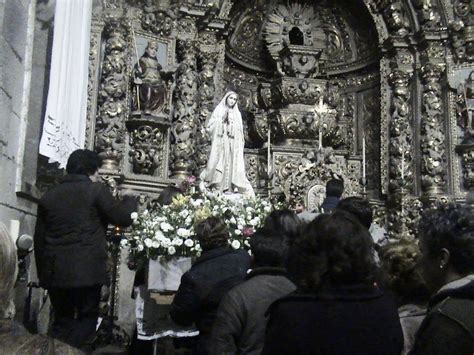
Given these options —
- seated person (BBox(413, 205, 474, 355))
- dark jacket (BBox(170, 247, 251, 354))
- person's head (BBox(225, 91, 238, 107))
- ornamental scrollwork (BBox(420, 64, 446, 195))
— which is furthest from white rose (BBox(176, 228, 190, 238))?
ornamental scrollwork (BBox(420, 64, 446, 195))

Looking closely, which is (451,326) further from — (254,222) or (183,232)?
(254,222)

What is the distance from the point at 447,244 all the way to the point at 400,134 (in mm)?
8588

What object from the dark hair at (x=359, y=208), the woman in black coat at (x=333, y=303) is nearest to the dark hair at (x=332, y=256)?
the woman in black coat at (x=333, y=303)

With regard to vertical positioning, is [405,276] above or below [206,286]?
above

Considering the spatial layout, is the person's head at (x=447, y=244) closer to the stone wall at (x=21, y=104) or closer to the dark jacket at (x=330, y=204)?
the dark jacket at (x=330, y=204)

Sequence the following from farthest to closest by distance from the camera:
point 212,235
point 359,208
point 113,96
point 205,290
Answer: point 113,96 < point 359,208 < point 212,235 < point 205,290

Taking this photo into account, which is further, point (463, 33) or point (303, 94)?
point (303, 94)

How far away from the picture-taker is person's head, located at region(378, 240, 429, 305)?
233cm

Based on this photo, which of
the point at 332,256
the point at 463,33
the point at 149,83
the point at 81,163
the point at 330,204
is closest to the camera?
the point at 332,256

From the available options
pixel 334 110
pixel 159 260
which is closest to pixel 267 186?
pixel 334 110

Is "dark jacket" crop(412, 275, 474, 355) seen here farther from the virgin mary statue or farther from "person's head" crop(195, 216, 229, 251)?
the virgin mary statue

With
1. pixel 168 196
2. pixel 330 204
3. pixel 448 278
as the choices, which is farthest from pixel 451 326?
pixel 168 196

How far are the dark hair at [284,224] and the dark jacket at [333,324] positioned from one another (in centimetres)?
108

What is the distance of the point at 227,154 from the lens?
7.06 metres
